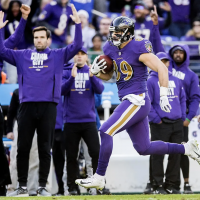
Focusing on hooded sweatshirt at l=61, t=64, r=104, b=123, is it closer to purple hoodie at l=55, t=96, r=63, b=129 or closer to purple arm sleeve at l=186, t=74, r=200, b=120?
purple hoodie at l=55, t=96, r=63, b=129

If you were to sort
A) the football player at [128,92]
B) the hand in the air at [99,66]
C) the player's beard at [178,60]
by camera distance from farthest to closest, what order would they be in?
the player's beard at [178,60]
the hand in the air at [99,66]
the football player at [128,92]

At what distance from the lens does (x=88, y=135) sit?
7.09 metres

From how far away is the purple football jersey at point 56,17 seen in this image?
10961 mm

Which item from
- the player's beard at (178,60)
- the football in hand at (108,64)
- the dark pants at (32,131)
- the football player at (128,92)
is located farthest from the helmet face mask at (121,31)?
the player's beard at (178,60)

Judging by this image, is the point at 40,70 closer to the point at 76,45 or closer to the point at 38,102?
the point at 38,102

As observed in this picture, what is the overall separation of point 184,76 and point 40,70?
93.8 inches

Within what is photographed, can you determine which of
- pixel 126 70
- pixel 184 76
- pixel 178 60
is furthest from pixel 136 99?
pixel 178 60

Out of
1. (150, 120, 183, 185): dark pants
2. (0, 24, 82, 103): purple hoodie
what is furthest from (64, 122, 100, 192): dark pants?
(150, 120, 183, 185): dark pants

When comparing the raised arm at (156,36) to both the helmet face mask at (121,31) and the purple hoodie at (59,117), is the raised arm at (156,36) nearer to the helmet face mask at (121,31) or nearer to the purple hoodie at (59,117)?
the purple hoodie at (59,117)

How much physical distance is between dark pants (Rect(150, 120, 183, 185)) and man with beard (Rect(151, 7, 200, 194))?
14.1 inches

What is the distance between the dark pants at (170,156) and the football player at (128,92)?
1.71 metres

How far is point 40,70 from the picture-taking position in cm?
657

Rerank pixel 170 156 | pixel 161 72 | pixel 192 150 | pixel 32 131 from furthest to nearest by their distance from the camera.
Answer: pixel 170 156 < pixel 32 131 < pixel 192 150 < pixel 161 72

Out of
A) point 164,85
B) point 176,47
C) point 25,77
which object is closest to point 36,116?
point 25,77
